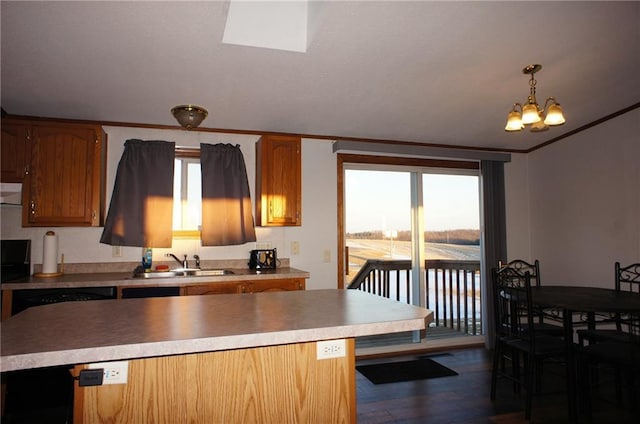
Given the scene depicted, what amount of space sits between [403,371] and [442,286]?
141cm

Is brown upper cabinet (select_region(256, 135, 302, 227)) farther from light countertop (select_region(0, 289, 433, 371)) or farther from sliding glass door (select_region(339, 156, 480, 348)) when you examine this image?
light countertop (select_region(0, 289, 433, 371))

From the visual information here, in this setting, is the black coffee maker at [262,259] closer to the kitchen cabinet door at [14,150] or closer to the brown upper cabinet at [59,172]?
the brown upper cabinet at [59,172]

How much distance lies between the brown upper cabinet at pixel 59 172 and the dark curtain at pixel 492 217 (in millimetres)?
4101

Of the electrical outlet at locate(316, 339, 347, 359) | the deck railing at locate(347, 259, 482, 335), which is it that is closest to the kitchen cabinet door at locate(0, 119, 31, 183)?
the electrical outlet at locate(316, 339, 347, 359)

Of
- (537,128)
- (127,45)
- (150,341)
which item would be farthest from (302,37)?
(150,341)

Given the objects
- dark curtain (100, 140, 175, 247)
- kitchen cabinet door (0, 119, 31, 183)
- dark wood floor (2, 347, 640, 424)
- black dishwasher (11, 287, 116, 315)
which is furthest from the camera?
dark curtain (100, 140, 175, 247)

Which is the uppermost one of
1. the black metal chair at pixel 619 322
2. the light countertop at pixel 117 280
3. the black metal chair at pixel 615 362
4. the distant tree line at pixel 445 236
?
the distant tree line at pixel 445 236

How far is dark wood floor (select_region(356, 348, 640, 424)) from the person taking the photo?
107 inches

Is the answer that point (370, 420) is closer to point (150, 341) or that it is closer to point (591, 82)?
point (150, 341)

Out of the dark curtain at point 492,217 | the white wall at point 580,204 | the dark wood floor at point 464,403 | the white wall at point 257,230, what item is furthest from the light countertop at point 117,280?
the white wall at point 580,204

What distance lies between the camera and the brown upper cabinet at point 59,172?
312 cm

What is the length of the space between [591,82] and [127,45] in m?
3.46

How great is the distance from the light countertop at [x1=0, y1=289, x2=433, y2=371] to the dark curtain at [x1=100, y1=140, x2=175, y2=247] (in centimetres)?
170

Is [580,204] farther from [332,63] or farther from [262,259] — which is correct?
[262,259]
